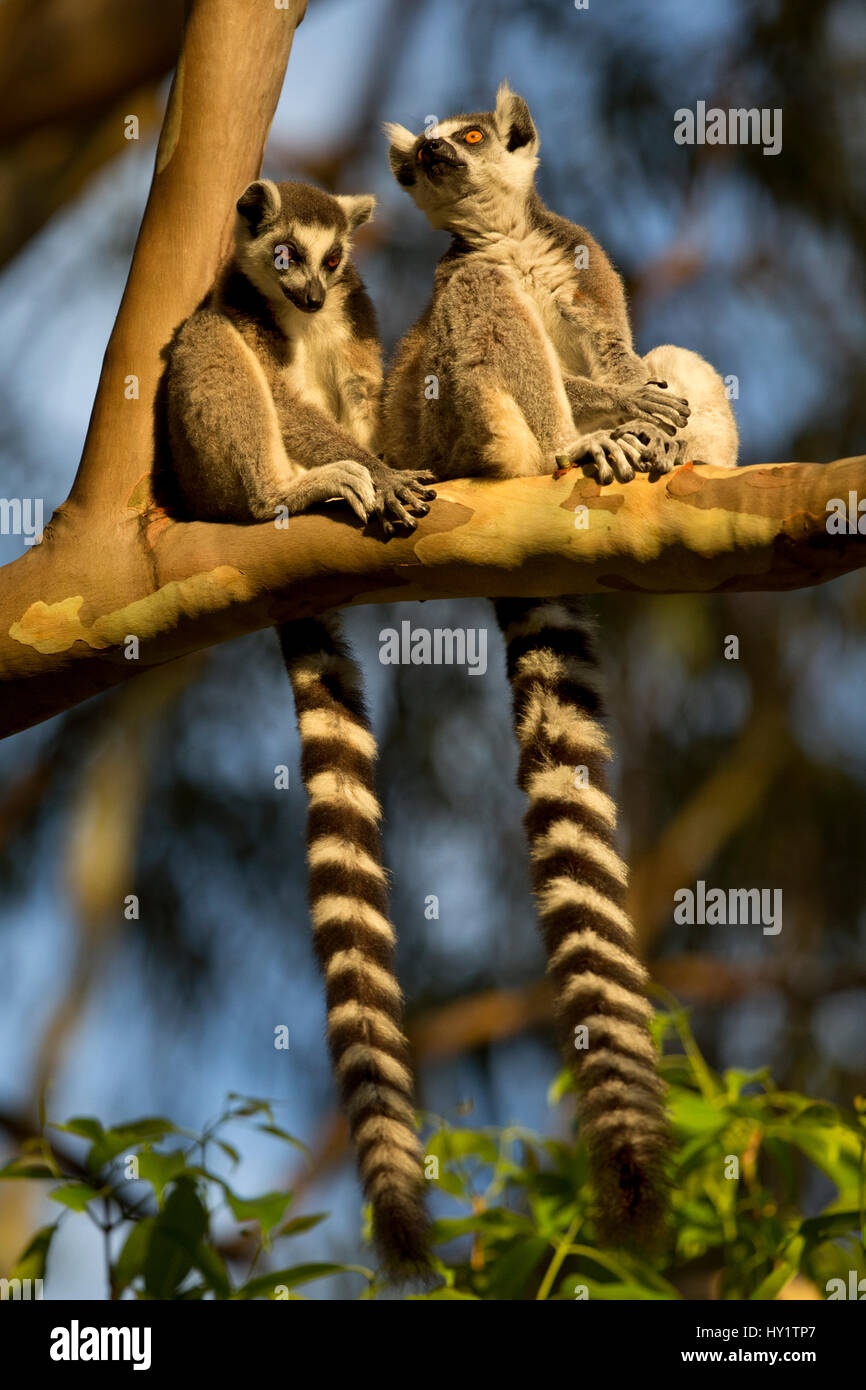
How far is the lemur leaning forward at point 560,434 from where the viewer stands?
278 centimetres

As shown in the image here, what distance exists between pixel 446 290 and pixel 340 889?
1.63 metres

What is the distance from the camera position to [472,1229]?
112 inches

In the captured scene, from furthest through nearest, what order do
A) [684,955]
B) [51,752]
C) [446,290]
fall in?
[51,752]
[684,955]
[446,290]

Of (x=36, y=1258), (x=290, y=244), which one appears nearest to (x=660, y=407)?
(x=290, y=244)

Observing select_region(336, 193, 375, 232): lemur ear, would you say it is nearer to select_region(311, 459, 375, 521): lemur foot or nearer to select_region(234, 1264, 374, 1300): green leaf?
select_region(311, 459, 375, 521): lemur foot

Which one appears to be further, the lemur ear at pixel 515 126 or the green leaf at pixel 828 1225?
the lemur ear at pixel 515 126

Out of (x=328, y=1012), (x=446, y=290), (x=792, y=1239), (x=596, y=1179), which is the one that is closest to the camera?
(x=596, y=1179)

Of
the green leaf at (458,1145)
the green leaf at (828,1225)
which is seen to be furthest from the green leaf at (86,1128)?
the green leaf at (828,1225)

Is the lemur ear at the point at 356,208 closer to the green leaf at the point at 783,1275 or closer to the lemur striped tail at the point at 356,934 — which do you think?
the lemur striped tail at the point at 356,934

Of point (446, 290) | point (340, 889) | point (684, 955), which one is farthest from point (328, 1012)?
point (684, 955)

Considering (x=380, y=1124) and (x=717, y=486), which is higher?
(x=717, y=486)

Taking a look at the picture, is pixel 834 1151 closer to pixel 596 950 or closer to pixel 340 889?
pixel 596 950

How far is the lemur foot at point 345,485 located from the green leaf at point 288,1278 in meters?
1.66

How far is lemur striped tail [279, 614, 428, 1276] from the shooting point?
273 centimetres
